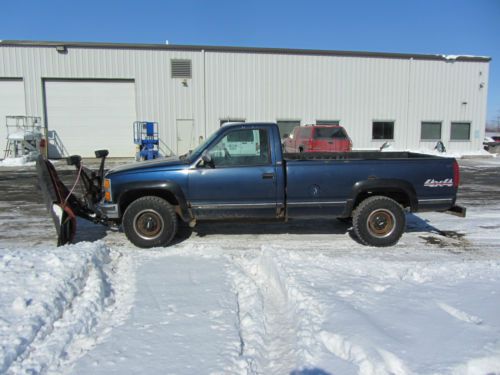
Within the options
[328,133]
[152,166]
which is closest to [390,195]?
[152,166]

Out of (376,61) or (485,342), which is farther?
(376,61)

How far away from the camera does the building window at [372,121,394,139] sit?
26.5 metres

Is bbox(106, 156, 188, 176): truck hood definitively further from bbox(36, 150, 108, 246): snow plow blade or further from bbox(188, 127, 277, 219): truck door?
bbox(36, 150, 108, 246): snow plow blade

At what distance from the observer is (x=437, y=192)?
6332mm

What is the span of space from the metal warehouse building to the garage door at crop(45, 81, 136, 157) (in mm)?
59

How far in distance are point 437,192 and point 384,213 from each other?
88 cm

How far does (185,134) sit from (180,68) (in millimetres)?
3914

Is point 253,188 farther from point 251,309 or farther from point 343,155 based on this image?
point 251,309

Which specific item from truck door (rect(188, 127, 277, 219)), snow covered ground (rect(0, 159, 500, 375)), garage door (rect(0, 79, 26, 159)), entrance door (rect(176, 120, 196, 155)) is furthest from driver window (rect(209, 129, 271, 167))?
garage door (rect(0, 79, 26, 159))

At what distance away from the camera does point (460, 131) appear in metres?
27.8

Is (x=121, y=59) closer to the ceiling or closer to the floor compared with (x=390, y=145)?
closer to the ceiling

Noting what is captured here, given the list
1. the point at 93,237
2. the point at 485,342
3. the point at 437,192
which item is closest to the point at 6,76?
the point at 93,237

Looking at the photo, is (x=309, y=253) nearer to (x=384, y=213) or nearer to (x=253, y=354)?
(x=384, y=213)

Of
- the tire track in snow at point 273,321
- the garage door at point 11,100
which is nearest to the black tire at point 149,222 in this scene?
the tire track in snow at point 273,321
